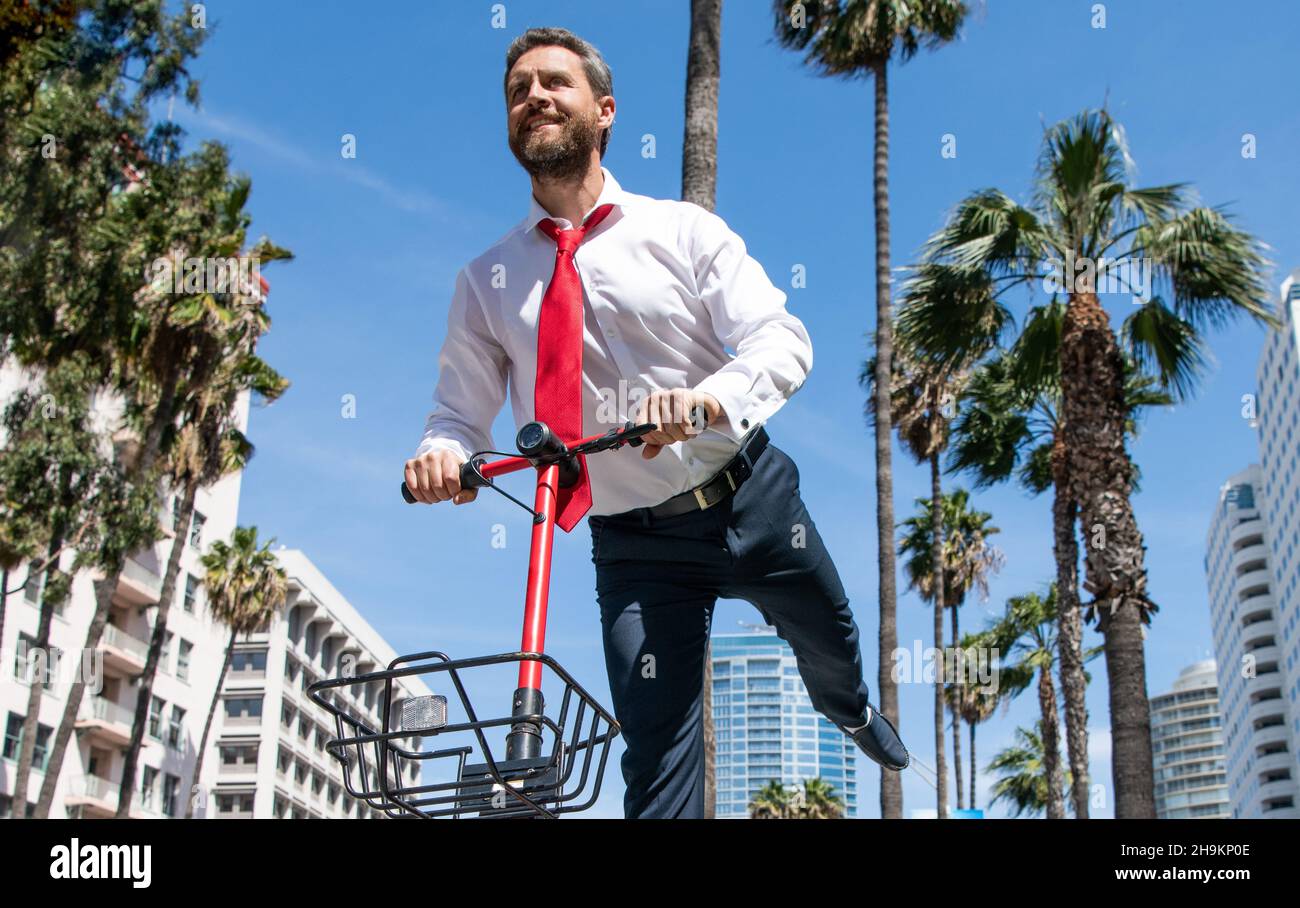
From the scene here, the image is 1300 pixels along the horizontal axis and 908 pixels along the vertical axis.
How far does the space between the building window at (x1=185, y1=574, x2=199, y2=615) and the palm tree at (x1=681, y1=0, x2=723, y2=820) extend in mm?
50650

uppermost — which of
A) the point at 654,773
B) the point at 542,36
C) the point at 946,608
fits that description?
the point at 946,608

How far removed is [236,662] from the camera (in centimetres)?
7381

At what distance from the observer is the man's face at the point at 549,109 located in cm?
300

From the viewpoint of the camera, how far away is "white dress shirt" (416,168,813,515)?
9.82 feet

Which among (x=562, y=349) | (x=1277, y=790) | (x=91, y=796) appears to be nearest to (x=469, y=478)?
(x=562, y=349)

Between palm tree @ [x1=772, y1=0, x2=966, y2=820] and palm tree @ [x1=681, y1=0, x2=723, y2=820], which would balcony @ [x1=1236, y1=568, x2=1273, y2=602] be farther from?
palm tree @ [x1=681, y1=0, x2=723, y2=820]

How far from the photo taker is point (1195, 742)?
194 meters

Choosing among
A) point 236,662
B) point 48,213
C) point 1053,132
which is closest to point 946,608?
point 1053,132

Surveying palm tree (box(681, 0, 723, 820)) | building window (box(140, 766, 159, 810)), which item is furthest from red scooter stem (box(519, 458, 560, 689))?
building window (box(140, 766, 159, 810))

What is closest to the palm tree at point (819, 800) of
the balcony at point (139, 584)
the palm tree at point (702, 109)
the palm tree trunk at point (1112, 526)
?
the balcony at point (139, 584)

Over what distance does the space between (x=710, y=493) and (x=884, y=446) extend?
724 inches
